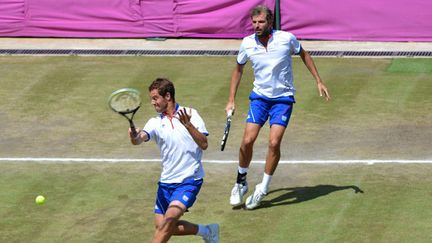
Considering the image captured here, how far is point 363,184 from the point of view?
17.1 meters

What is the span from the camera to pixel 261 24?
16.2 meters

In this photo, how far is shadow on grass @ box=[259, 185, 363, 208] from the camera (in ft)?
54.6

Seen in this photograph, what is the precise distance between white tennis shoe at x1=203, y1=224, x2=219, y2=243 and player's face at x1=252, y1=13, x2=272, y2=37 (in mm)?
3076

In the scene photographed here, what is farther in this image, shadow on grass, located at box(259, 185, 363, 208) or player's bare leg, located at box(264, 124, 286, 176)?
shadow on grass, located at box(259, 185, 363, 208)

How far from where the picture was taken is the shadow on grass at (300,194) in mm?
16641

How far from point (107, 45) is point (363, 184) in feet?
32.3

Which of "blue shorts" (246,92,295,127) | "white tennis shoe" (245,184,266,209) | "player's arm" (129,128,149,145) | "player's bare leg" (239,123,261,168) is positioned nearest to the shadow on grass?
"white tennis shoe" (245,184,266,209)

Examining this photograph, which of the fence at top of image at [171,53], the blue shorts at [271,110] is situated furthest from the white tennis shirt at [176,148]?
the fence at top of image at [171,53]

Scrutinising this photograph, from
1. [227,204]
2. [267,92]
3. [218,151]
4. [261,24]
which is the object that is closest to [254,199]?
[227,204]

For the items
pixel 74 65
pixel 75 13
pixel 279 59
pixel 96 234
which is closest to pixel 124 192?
pixel 96 234

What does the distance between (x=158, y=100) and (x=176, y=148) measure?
64 cm

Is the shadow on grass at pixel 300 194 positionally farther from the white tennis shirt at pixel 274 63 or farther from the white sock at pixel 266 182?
the white tennis shirt at pixel 274 63

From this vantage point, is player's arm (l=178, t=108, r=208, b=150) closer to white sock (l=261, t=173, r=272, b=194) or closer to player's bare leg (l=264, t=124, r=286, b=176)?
player's bare leg (l=264, t=124, r=286, b=176)

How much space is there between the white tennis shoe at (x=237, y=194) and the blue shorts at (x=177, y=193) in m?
2.20
